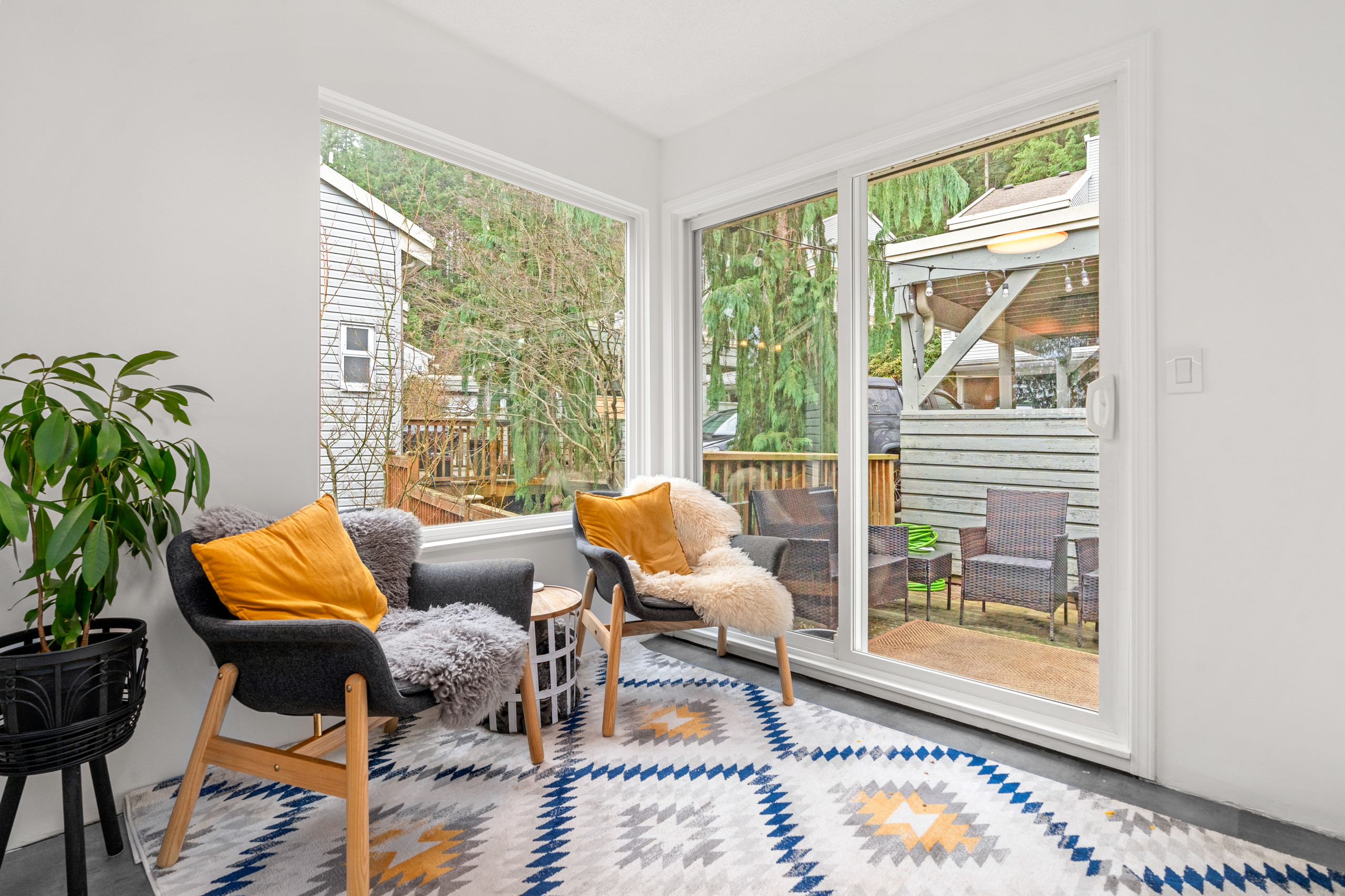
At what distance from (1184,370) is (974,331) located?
0.66 meters

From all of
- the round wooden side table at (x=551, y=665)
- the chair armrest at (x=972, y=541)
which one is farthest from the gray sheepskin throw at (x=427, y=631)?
the chair armrest at (x=972, y=541)

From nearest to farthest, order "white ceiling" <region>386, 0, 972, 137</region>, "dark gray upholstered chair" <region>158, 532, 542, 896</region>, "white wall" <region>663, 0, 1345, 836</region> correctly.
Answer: "dark gray upholstered chair" <region>158, 532, 542, 896</region>, "white wall" <region>663, 0, 1345, 836</region>, "white ceiling" <region>386, 0, 972, 137</region>

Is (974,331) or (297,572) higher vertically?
(974,331)

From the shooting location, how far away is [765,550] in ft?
8.75

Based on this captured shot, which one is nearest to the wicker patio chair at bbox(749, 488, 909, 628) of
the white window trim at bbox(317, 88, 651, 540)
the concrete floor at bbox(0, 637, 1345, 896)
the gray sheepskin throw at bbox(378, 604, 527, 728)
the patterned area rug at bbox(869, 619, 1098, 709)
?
the patterned area rug at bbox(869, 619, 1098, 709)

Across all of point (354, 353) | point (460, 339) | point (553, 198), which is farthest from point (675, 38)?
point (354, 353)

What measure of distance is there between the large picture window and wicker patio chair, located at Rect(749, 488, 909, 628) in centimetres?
84

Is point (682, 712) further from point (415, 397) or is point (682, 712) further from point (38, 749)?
point (38, 749)

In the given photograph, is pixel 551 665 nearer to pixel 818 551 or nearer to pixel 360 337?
pixel 818 551

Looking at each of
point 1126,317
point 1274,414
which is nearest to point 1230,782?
point 1274,414

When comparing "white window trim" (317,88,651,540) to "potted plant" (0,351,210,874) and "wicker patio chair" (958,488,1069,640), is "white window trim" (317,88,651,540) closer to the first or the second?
"potted plant" (0,351,210,874)

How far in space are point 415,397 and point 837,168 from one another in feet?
6.30

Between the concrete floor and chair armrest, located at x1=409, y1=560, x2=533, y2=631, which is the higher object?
chair armrest, located at x1=409, y1=560, x2=533, y2=631

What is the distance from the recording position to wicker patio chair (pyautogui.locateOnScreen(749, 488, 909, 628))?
268cm
